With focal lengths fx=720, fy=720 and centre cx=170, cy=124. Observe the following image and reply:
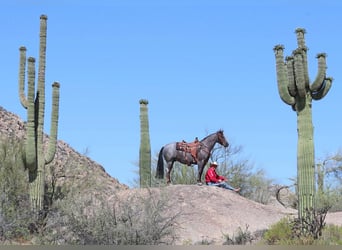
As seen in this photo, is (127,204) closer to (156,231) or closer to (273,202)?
(156,231)

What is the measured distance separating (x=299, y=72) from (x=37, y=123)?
8489 mm

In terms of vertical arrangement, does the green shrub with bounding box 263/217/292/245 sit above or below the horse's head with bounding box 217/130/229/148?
below

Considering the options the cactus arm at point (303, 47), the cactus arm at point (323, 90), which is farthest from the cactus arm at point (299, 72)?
the cactus arm at point (323, 90)

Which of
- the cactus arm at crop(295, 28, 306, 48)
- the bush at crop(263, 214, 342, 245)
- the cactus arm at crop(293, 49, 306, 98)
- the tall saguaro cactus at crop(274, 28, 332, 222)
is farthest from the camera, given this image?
the cactus arm at crop(295, 28, 306, 48)

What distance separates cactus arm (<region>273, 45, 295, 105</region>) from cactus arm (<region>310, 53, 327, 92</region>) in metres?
0.84

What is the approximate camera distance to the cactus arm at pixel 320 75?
72.0ft

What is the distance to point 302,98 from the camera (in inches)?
850

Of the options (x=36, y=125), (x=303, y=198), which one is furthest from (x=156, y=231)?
(x=36, y=125)

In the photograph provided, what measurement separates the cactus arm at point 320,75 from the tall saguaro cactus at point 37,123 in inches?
323

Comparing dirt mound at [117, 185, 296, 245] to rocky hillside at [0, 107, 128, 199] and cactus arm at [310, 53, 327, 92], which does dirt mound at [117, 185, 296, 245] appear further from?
cactus arm at [310, 53, 327, 92]

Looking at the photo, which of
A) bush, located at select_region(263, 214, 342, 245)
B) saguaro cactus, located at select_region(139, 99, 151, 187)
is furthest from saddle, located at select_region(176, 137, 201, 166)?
bush, located at select_region(263, 214, 342, 245)

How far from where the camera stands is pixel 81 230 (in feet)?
49.6

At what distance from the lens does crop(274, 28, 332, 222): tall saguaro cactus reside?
68.5 feet

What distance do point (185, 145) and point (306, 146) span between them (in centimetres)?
544
